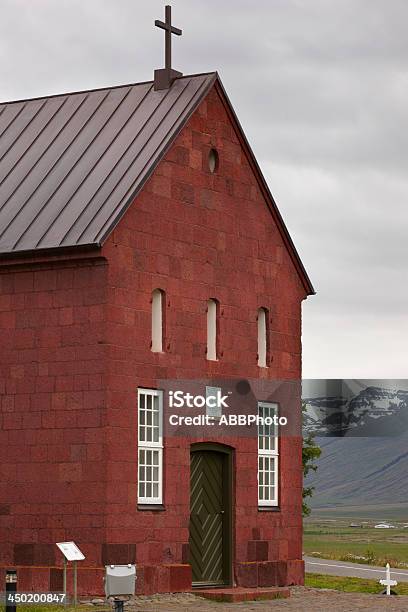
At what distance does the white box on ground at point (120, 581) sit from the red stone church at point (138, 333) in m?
2.52

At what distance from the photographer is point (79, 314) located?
3209cm

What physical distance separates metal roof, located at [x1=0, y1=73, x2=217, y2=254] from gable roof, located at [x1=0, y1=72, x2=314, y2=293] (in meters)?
0.02

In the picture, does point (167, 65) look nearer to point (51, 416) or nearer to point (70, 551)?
point (51, 416)

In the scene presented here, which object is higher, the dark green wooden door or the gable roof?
the gable roof

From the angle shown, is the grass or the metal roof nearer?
the metal roof

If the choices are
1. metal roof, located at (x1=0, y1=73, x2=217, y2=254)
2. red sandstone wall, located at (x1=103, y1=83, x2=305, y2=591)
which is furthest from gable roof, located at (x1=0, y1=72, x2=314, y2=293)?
red sandstone wall, located at (x1=103, y1=83, x2=305, y2=591)

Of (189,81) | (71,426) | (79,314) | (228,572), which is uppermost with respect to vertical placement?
(189,81)

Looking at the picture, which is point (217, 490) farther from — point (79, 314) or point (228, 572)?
point (79, 314)

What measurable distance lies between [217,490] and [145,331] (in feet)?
13.5

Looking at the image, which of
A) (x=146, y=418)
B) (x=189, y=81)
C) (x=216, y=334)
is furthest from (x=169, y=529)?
(x=189, y=81)

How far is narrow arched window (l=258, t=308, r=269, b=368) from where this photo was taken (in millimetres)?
36719

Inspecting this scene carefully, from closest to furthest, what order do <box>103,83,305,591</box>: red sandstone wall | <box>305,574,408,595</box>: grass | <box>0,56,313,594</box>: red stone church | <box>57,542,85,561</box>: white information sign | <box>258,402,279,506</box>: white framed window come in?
1. <box>57,542,85,561</box>: white information sign
2. <box>0,56,313,594</box>: red stone church
3. <box>103,83,305,591</box>: red sandstone wall
4. <box>258,402,279,506</box>: white framed window
5. <box>305,574,408,595</box>: grass

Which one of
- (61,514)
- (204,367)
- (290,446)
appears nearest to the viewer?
(61,514)

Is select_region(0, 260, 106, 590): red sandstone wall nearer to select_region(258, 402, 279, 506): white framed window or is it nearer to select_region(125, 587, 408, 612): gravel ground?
select_region(125, 587, 408, 612): gravel ground
